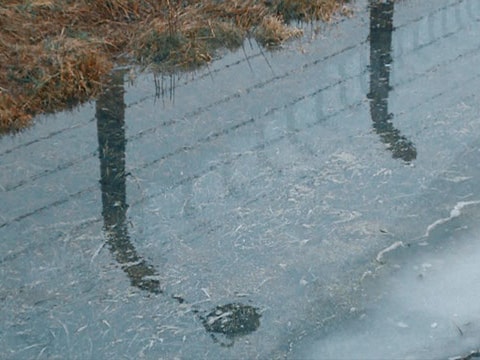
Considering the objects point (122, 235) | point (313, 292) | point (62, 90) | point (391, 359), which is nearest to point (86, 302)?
point (122, 235)

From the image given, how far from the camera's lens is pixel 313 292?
4.07m

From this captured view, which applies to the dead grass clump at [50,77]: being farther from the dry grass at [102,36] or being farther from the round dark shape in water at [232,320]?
the round dark shape in water at [232,320]

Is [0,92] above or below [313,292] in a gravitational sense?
above

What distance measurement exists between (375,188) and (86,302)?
1515 mm

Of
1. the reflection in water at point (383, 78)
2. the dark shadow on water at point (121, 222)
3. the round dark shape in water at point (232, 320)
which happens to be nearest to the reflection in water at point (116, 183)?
the dark shadow on water at point (121, 222)

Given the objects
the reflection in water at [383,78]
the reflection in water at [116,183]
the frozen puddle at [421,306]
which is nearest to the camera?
the frozen puddle at [421,306]

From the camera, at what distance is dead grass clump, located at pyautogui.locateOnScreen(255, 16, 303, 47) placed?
20.2 ft

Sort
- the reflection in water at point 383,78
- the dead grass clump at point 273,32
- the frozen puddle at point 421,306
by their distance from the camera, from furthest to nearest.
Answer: the dead grass clump at point 273,32, the reflection in water at point 383,78, the frozen puddle at point 421,306

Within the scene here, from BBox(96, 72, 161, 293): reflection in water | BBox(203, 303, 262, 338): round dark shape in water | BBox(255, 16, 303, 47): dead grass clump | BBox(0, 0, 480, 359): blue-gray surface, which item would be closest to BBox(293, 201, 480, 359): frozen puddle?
BBox(0, 0, 480, 359): blue-gray surface

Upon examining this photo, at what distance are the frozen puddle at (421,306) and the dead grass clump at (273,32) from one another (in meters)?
2.08

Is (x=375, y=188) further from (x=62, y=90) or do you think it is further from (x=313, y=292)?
(x=62, y=90)

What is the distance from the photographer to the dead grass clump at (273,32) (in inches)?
242

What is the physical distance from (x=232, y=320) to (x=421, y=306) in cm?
75

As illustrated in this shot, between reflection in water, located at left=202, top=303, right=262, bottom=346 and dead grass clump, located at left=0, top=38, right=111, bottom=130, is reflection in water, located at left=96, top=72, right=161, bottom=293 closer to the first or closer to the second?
dead grass clump, located at left=0, top=38, right=111, bottom=130
